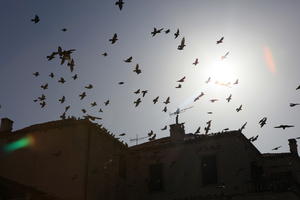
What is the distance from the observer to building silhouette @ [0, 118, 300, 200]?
2094 centimetres

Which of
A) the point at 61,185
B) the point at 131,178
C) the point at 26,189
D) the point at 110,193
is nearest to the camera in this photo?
the point at 26,189

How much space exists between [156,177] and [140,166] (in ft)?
4.51

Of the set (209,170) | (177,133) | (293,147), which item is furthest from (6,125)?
(293,147)

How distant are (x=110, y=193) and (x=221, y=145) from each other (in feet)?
24.3

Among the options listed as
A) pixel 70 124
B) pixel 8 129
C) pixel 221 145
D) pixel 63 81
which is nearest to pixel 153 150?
pixel 221 145

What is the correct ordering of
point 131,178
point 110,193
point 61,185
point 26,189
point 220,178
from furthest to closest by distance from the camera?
1. point 131,178
2. point 220,178
3. point 110,193
4. point 61,185
5. point 26,189

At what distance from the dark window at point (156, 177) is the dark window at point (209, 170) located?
9.60ft

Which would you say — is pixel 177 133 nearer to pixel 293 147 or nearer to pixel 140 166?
pixel 140 166

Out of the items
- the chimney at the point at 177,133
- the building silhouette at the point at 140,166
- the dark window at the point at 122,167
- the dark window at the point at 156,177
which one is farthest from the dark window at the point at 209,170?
the dark window at the point at 122,167

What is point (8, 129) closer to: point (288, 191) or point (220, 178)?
point (220, 178)

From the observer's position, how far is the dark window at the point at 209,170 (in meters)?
24.6

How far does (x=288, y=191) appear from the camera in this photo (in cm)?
2070

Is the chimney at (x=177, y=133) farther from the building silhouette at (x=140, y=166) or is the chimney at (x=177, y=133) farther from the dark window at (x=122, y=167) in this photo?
the dark window at (x=122, y=167)

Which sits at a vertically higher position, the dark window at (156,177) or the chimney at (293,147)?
the chimney at (293,147)
